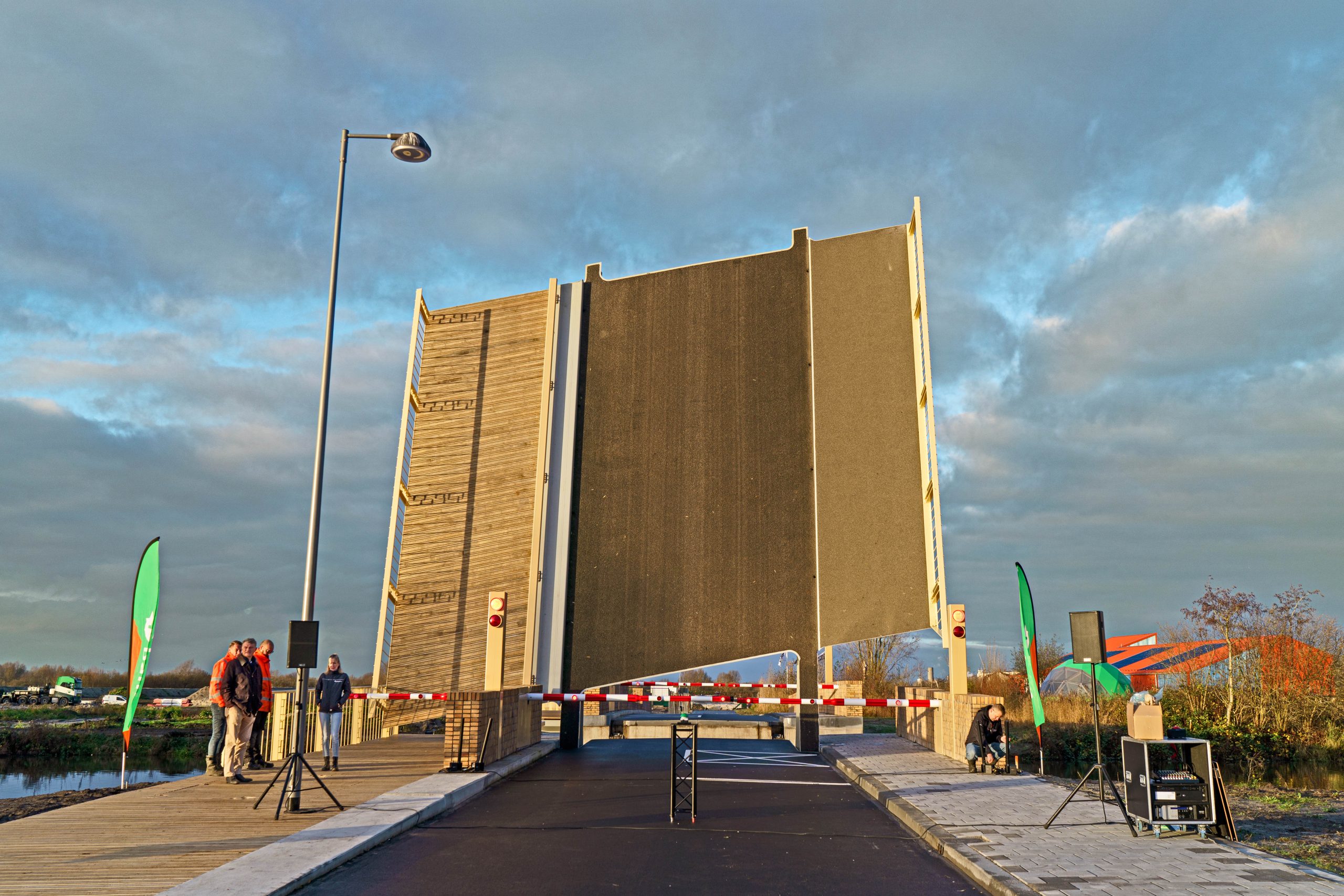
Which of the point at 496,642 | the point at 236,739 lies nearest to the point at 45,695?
the point at 496,642

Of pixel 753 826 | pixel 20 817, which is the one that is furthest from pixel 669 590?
pixel 20 817

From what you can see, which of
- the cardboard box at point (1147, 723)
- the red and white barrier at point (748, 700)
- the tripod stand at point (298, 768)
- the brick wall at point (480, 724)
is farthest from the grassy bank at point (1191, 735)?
the tripod stand at point (298, 768)

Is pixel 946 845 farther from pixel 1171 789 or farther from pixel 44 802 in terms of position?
pixel 44 802

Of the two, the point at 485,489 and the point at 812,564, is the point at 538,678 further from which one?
the point at 812,564

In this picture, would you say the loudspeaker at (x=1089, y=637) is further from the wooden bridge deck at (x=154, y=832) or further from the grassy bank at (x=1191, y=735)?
the grassy bank at (x=1191, y=735)

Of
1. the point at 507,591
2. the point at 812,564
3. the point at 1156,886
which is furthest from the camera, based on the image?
the point at 507,591

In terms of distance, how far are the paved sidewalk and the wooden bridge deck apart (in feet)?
19.0

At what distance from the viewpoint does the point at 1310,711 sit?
22.6m

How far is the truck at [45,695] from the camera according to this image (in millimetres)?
43031

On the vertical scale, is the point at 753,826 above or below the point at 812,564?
below

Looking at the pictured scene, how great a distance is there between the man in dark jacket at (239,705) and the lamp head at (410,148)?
7.34m

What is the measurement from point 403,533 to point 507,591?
2.84 metres

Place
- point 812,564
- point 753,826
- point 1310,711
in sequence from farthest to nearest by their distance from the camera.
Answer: point 1310,711 < point 812,564 < point 753,826

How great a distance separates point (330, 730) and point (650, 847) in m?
7.00
